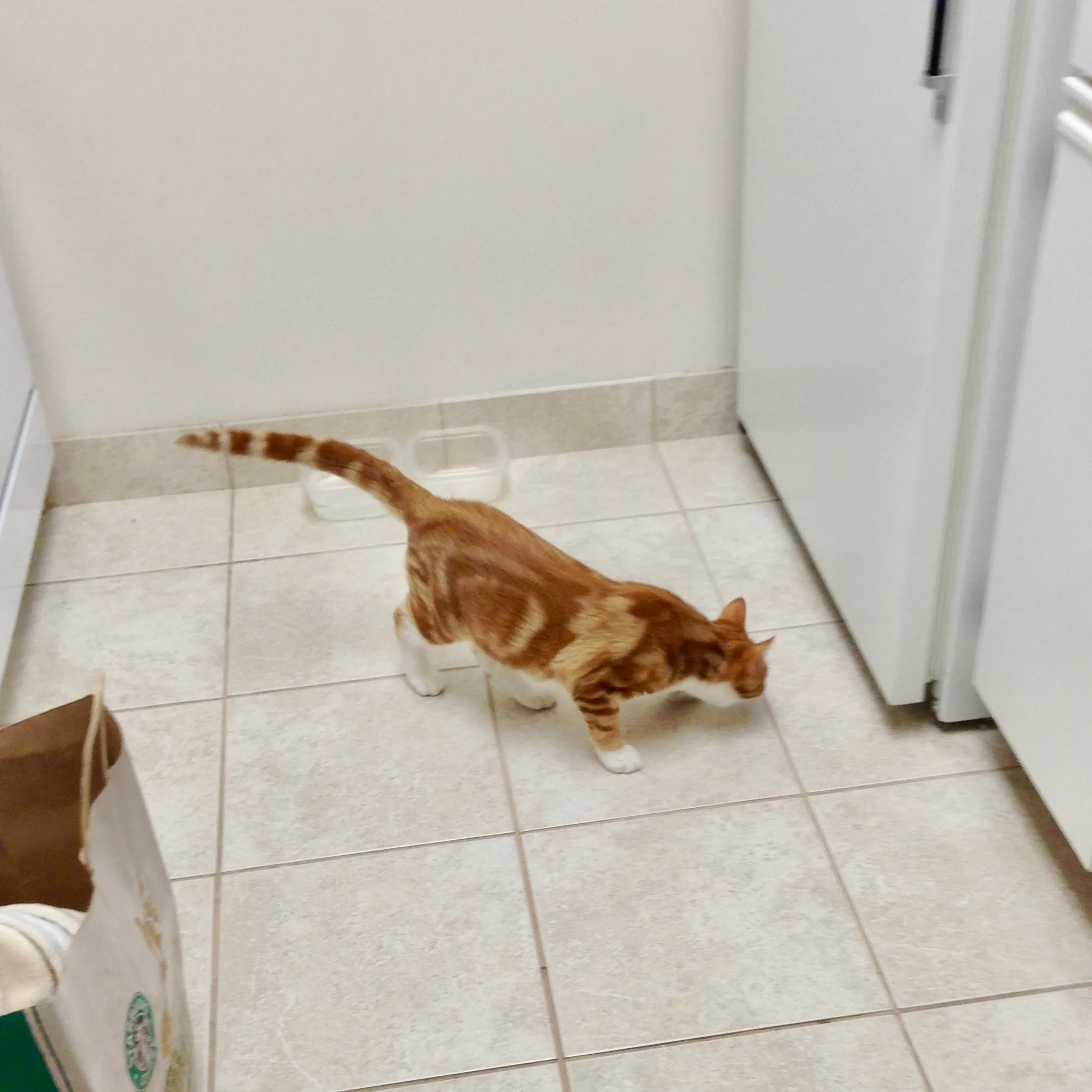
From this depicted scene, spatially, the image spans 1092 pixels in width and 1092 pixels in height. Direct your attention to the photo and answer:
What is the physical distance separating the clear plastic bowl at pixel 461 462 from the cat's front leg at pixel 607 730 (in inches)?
25.5

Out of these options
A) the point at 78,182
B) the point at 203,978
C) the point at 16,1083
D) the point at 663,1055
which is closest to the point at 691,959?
the point at 663,1055

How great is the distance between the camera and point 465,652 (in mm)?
1811

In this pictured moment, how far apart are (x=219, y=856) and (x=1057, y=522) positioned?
1.04 m

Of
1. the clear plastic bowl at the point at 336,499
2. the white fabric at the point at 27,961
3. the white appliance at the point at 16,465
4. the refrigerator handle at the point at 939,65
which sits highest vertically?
the refrigerator handle at the point at 939,65

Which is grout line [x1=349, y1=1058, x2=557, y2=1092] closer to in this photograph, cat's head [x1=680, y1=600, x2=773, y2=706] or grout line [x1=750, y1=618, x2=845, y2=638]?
cat's head [x1=680, y1=600, x2=773, y2=706]

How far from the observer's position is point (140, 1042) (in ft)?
3.24

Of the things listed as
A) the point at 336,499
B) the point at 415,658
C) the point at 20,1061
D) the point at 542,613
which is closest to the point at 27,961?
the point at 20,1061

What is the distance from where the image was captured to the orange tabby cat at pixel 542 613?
4.86 feet

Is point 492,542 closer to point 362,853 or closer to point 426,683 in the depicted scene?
point 426,683

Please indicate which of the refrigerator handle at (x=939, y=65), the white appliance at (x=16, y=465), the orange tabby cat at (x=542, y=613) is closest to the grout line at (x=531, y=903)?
the orange tabby cat at (x=542, y=613)

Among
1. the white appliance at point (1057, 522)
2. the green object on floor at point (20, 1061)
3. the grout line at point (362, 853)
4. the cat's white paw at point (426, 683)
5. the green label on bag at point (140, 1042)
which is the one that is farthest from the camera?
the cat's white paw at point (426, 683)

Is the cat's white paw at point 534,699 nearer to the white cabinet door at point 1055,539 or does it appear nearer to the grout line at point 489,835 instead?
the grout line at point 489,835

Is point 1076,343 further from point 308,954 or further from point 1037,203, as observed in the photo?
point 308,954

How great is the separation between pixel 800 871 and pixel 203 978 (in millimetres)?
697
